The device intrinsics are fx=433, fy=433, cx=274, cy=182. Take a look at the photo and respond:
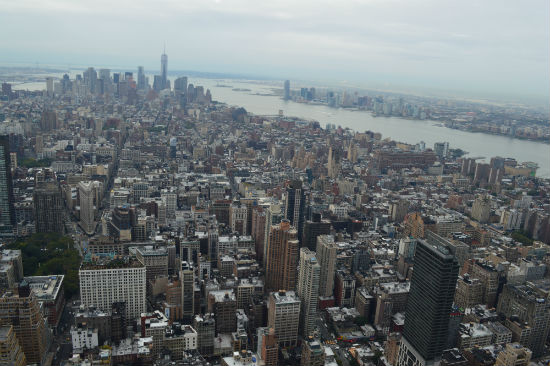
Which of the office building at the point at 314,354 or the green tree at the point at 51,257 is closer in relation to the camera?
the office building at the point at 314,354

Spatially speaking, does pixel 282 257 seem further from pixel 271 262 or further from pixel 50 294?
pixel 50 294

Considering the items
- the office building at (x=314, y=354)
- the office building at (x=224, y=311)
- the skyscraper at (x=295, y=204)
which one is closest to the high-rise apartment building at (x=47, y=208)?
the office building at (x=224, y=311)

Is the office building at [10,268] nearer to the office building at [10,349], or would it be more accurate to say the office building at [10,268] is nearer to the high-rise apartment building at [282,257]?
A: the office building at [10,349]

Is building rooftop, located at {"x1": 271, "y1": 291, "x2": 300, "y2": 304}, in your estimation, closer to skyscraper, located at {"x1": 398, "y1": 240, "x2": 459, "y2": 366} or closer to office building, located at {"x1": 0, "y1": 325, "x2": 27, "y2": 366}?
skyscraper, located at {"x1": 398, "y1": 240, "x2": 459, "y2": 366}

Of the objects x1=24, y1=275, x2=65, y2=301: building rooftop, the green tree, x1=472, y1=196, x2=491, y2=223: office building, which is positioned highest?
x1=472, y1=196, x2=491, y2=223: office building

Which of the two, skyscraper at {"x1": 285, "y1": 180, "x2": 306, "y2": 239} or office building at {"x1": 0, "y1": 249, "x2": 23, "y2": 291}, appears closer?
office building at {"x1": 0, "y1": 249, "x2": 23, "y2": 291}

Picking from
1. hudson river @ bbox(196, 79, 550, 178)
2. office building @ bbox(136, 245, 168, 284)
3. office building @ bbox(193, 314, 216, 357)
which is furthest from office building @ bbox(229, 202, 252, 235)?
hudson river @ bbox(196, 79, 550, 178)

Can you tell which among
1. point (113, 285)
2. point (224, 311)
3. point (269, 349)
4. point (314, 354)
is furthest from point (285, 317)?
point (113, 285)
